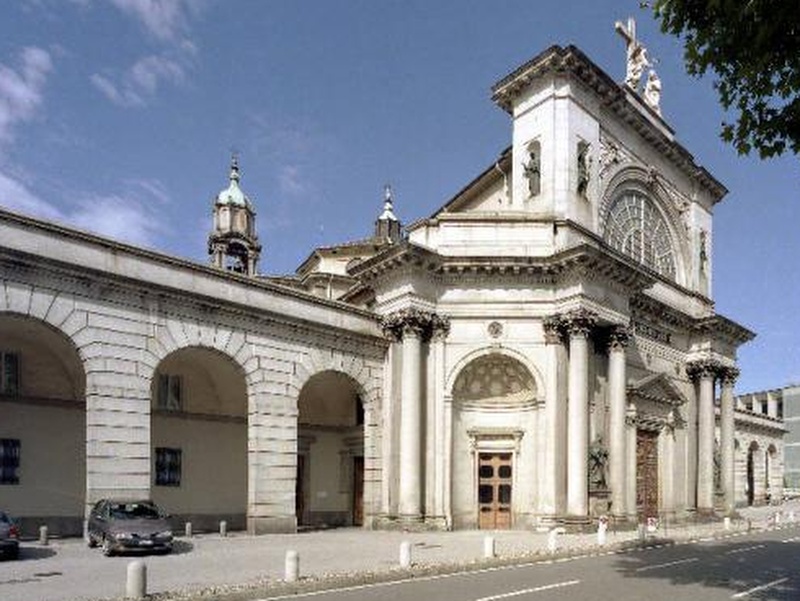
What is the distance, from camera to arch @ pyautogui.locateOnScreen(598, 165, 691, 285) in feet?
120

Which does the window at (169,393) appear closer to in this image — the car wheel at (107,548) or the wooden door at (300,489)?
the wooden door at (300,489)

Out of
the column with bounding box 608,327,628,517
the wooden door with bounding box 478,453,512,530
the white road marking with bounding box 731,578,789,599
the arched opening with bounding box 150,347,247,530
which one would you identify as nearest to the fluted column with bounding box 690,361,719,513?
the column with bounding box 608,327,628,517

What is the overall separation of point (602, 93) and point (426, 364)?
14.7 metres

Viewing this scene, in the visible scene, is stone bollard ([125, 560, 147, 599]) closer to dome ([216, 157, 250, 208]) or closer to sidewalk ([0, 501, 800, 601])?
sidewalk ([0, 501, 800, 601])

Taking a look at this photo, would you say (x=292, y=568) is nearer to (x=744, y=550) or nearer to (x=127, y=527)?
(x=127, y=527)

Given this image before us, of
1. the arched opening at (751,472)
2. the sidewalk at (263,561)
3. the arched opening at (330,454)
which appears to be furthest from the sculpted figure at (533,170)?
the arched opening at (751,472)

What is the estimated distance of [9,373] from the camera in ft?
86.9

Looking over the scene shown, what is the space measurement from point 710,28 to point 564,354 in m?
20.9

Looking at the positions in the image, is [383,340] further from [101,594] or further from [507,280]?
[101,594]

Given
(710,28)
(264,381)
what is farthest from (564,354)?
(710,28)

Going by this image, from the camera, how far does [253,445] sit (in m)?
26.8

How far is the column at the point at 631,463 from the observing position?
33.0 m

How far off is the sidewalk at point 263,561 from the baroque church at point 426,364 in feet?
7.09

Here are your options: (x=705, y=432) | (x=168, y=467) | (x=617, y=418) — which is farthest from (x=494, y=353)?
(x=705, y=432)
